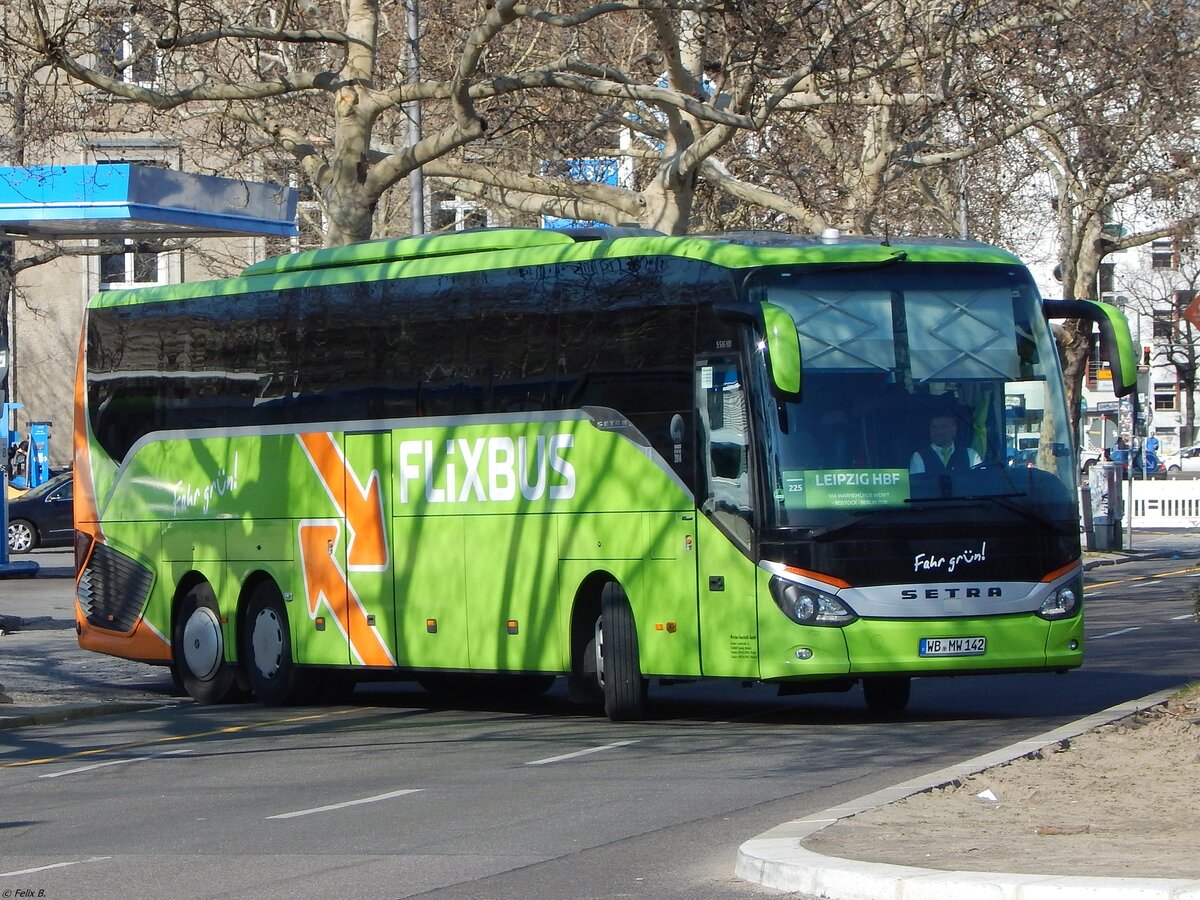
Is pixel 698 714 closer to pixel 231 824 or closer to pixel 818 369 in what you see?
pixel 818 369

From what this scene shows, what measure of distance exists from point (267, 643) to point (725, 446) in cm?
556

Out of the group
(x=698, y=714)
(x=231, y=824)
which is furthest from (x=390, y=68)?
(x=231, y=824)

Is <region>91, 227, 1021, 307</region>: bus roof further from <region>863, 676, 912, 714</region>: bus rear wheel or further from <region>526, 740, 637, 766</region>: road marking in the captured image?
<region>526, 740, 637, 766</region>: road marking

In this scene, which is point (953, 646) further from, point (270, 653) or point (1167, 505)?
point (1167, 505)

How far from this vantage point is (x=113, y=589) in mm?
19125

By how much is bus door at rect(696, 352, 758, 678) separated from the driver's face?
1.25 meters

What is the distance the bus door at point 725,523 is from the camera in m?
13.8

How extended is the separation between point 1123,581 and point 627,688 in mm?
19850

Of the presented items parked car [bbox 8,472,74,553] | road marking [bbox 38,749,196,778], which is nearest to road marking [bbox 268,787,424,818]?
road marking [bbox 38,749,196,778]

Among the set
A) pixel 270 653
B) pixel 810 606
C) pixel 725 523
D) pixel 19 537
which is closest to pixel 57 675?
pixel 270 653

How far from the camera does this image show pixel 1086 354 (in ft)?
128

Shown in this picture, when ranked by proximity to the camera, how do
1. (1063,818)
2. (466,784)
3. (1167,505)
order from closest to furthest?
(1063,818) → (466,784) → (1167,505)

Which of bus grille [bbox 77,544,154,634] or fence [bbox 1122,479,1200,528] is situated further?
fence [bbox 1122,479,1200,528]

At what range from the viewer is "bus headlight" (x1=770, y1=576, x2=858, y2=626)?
1352 cm
